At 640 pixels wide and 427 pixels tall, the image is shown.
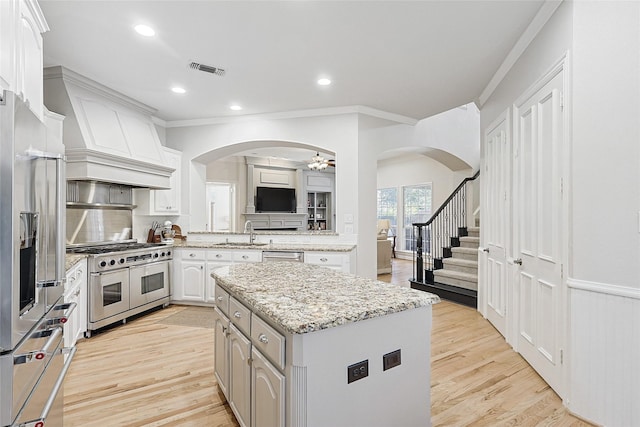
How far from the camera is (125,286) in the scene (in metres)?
3.93

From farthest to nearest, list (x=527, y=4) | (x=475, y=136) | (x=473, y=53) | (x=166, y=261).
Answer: (x=475, y=136) < (x=166, y=261) < (x=473, y=53) < (x=527, y=4)

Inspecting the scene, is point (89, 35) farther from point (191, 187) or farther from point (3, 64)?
point (191, 187)

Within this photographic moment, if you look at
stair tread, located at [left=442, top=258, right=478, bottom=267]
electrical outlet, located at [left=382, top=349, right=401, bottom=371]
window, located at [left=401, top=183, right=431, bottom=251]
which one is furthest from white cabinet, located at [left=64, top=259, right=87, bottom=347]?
window, located at [left=401, top=183, right=431, bottom=251]

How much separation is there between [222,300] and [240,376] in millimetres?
510

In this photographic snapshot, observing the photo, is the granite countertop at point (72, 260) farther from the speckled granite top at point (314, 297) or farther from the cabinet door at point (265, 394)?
the cabinet door at point (265, 394)

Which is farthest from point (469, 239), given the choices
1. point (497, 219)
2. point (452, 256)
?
point (497, 219)

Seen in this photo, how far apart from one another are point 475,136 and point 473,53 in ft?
13.0

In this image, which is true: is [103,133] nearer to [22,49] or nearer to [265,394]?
[22,49]

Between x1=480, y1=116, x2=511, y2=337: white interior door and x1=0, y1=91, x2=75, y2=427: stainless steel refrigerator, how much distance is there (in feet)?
11.5

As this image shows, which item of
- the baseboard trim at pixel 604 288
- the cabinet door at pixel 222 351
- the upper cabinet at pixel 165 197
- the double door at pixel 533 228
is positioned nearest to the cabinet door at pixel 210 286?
the upper cabinet at pixel 165 197

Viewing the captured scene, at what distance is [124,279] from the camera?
12.8ft

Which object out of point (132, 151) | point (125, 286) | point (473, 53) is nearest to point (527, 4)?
point (473, 53)

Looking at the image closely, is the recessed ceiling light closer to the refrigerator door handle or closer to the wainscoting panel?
the refrigerator door handle

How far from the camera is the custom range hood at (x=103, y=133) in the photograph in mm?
3541
